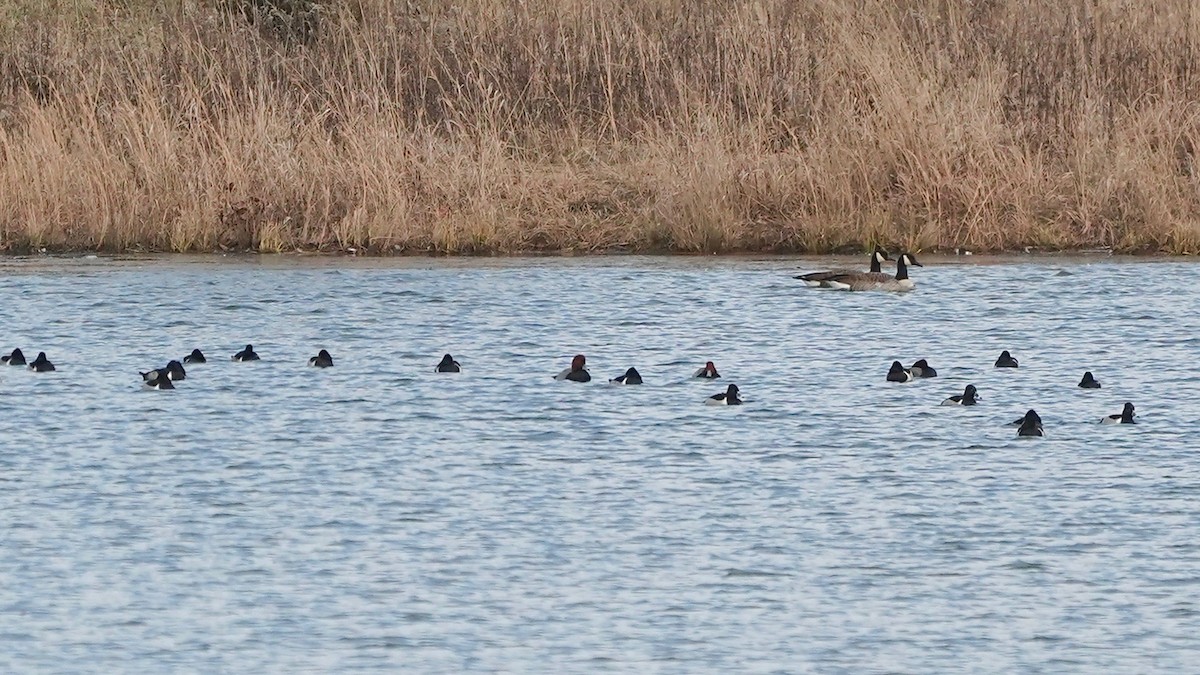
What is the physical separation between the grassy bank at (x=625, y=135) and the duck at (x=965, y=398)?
6.04m

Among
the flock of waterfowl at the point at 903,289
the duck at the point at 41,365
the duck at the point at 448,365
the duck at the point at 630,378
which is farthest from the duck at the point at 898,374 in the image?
the duck at the point at 41,365

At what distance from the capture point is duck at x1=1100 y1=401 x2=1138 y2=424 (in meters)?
11.9

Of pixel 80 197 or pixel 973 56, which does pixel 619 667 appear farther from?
pixel 973 56

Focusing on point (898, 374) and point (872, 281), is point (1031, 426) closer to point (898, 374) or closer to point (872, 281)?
point (898, 374)

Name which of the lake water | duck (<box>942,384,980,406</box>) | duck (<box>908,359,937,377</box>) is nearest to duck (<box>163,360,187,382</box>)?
the lake water

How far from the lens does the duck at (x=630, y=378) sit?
13.4m

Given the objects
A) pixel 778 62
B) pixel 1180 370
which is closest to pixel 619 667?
pixel 1180 370

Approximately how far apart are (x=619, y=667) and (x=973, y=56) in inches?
547

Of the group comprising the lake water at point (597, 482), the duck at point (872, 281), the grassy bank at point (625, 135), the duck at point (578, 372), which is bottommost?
the lake water at point (597, 482)

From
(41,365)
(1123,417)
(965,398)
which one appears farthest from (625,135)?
(1123,417)

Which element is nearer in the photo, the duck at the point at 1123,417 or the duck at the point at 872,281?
the duck at the point at 1123,417

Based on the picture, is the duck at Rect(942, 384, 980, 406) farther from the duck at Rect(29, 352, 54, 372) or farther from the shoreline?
the shoreline

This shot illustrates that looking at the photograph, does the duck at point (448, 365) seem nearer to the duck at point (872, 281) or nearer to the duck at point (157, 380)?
the duck at point (157, 380)

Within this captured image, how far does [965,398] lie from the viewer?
1268cm
